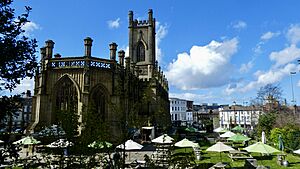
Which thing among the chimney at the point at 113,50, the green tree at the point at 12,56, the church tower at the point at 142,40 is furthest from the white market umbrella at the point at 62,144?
the church tower at the point at 142,40

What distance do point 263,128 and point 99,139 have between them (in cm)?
3860

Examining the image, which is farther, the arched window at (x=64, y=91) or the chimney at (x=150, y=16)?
the chimney at (x=150, y=16)

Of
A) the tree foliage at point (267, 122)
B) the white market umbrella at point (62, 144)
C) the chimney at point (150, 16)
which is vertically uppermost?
the chimney at point (150, 16)

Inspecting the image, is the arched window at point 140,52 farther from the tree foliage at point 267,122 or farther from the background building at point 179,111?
the background building at point 179,111

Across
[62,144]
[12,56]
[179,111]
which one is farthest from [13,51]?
[179,111]

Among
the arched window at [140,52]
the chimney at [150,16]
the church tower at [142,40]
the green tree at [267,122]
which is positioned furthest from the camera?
the chimney at [150,16]

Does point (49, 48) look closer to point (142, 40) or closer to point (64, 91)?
point (64, 91)

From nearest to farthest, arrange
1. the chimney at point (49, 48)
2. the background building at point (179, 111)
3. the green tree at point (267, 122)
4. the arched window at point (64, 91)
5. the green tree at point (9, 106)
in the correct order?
1. the green tree at point (9, 106)
2. the arched window at point (64, 91)
3. the chimney at point (49, 48)
4. the green tree at point (267, 122)
5. the background building at point (179, 111)

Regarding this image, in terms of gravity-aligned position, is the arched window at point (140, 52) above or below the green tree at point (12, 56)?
above

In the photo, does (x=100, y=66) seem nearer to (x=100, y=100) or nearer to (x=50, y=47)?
(x=100, y=100)

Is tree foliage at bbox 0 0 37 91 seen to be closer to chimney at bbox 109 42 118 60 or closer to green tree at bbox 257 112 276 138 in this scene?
chimney at bbox 109 42 118 60

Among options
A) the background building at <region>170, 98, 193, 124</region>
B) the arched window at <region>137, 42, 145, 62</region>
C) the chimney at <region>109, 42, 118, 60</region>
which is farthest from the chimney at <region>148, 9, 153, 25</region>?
the background building at <region>170, 98, 193, 124</region>

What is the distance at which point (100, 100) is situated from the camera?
2958cm

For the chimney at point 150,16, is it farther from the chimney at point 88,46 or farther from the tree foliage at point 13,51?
the tree foliage at point 13,51
